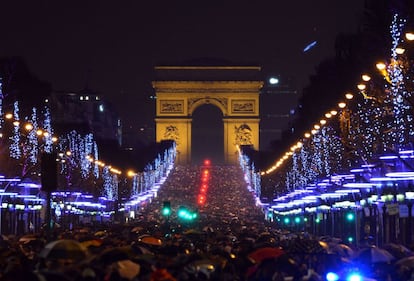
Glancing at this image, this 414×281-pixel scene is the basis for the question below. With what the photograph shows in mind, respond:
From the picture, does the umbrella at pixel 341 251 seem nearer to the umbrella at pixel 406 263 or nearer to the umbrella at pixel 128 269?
the umbrella at pixel 406 263

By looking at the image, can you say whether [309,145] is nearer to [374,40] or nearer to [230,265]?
[374,40]

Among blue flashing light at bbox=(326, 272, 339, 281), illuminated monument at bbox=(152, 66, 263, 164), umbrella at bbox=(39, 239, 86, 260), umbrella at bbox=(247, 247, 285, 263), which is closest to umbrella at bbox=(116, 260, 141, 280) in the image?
umbrella at bbox=(39, 239, 86, 260)

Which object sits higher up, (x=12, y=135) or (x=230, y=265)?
(x=12, y=135)

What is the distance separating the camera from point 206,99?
570ft

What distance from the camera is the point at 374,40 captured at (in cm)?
5531

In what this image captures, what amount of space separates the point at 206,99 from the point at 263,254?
492 feet

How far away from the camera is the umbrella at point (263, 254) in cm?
2366

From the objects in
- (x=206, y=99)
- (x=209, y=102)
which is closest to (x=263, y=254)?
(x=206, y=99)

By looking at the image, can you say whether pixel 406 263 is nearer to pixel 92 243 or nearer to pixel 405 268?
pixel 405 268

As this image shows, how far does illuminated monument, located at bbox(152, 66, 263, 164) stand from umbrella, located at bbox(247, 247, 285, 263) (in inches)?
5747

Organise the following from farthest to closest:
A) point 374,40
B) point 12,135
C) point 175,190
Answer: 1. point 175,190
2. point 12,135
3. point 374,40

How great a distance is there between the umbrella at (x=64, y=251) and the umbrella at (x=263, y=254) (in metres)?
3.70

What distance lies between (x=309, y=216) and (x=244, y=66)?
90.2 metres

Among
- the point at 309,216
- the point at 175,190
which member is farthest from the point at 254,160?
the point at 309,216
